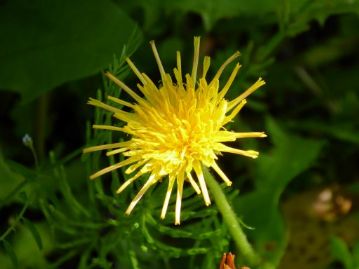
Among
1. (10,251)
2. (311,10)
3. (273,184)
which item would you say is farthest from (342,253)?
(10,251)

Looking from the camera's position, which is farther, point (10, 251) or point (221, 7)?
point (221, 7)

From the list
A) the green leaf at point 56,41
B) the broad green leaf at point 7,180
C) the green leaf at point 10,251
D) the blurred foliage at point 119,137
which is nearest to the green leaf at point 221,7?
the blurred foliage at point 119,137

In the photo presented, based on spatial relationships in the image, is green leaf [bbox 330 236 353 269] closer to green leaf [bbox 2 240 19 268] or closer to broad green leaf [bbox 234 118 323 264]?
broad green leaf [bbox 234 118 323 264]

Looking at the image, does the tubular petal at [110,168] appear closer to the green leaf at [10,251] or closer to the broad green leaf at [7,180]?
the green leaf at [10,251]

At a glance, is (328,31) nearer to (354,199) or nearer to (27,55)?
(354,199)

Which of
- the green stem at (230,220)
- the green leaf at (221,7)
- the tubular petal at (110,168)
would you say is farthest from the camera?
the green leaf at (221,7)

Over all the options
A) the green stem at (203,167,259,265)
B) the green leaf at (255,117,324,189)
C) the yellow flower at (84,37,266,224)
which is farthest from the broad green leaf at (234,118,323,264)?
the yellow flower at (84,37,266,224)

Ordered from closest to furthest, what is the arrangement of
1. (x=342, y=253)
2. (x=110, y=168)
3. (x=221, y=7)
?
(x=110, y=168) → (x=342, y=253) → (x=221, y=7)

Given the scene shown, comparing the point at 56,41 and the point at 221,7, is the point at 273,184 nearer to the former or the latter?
the point at 221,7
